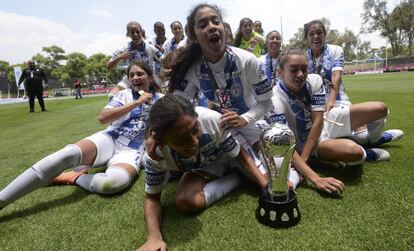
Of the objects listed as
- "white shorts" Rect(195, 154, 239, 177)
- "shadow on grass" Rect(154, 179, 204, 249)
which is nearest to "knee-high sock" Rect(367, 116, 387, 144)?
"white shorts" Rect(195, 154, 239, 177)

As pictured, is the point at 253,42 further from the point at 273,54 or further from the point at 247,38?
the point at 273,54

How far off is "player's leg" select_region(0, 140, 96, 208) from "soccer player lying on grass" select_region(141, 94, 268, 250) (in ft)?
2.49

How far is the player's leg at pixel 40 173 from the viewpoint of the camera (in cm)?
267

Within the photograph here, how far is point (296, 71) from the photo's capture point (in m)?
3.01

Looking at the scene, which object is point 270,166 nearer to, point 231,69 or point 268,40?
point 231,69

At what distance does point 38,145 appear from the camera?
5.90 m

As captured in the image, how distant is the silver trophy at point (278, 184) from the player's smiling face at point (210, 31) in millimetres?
1034

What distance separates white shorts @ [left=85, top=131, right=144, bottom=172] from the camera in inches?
128

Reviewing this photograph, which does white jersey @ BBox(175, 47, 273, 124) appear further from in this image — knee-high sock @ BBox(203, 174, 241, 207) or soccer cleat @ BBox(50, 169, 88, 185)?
soccer cleat @ BBox(50, 169, 88, 185)

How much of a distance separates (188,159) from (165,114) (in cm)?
73

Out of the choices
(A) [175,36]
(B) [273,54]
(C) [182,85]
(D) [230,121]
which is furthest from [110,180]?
(A) [175,36]

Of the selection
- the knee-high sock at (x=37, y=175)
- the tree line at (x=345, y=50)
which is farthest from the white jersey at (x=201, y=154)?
the tree line at (x=345, y=50)

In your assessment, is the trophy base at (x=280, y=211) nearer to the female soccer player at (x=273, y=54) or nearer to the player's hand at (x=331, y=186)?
the player's hand at (x=331, y=186)

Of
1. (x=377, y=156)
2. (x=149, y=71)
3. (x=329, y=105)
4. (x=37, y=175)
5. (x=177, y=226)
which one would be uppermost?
(x=149, y=71)
